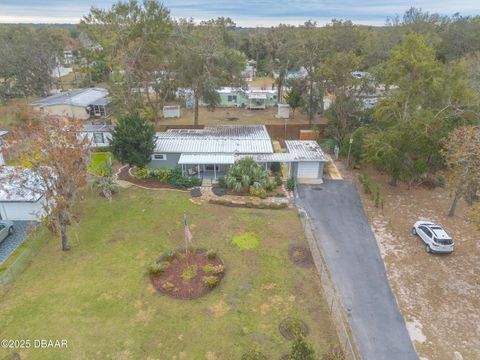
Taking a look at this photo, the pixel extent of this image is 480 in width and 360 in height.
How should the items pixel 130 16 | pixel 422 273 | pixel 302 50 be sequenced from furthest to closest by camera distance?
pixel 302 50
pixel 130 16
pixel 422 273

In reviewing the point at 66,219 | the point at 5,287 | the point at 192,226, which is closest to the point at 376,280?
the point at 192,226

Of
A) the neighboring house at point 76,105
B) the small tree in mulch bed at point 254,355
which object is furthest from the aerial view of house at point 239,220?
the neighboring house at point 76,105

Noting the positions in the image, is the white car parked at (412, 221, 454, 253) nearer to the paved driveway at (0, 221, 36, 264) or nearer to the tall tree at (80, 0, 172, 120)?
the paved driveway at (0, 221, 36, 264)

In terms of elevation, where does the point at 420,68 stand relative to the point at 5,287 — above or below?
above

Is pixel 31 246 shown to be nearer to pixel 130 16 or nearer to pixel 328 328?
pixel 328 328

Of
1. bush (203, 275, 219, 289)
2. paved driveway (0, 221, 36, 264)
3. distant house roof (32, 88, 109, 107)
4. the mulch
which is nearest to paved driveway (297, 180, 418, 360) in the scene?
bush (203, 275, 219, 289)

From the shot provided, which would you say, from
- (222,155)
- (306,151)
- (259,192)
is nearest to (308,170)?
(306,151)

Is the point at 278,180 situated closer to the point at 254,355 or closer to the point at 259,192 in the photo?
the point at 259,192
